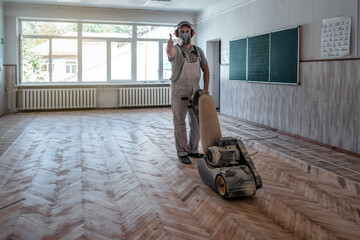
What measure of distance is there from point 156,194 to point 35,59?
7.99 m

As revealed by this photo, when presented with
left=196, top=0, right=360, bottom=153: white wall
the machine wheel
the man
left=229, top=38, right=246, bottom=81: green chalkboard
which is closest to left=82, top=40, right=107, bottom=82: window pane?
left=229, top=38, right=246, bottom=81: green chalkboard

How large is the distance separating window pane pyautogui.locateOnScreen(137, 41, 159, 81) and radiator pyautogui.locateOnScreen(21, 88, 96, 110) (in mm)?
1670

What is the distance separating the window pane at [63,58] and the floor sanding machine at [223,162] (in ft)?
24.3

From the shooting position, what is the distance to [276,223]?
2387 mm

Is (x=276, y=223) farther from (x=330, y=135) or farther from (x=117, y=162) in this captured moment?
(x=330, y=135)

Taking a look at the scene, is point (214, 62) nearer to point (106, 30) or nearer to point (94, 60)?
point (106, 30)

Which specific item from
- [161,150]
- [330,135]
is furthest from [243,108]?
[161,150]

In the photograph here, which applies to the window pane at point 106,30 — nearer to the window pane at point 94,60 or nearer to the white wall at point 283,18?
the window pane at point 94,60

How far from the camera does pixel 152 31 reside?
10438 millimetres

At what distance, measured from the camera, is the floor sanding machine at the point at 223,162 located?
2.77 metres

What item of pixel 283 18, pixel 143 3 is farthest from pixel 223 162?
pixel 143 3

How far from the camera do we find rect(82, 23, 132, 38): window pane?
983cm

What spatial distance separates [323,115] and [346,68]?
82 cm

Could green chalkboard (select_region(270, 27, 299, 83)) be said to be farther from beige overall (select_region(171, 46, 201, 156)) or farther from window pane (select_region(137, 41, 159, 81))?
window pane (select_region(137, 41, 159, 81))
